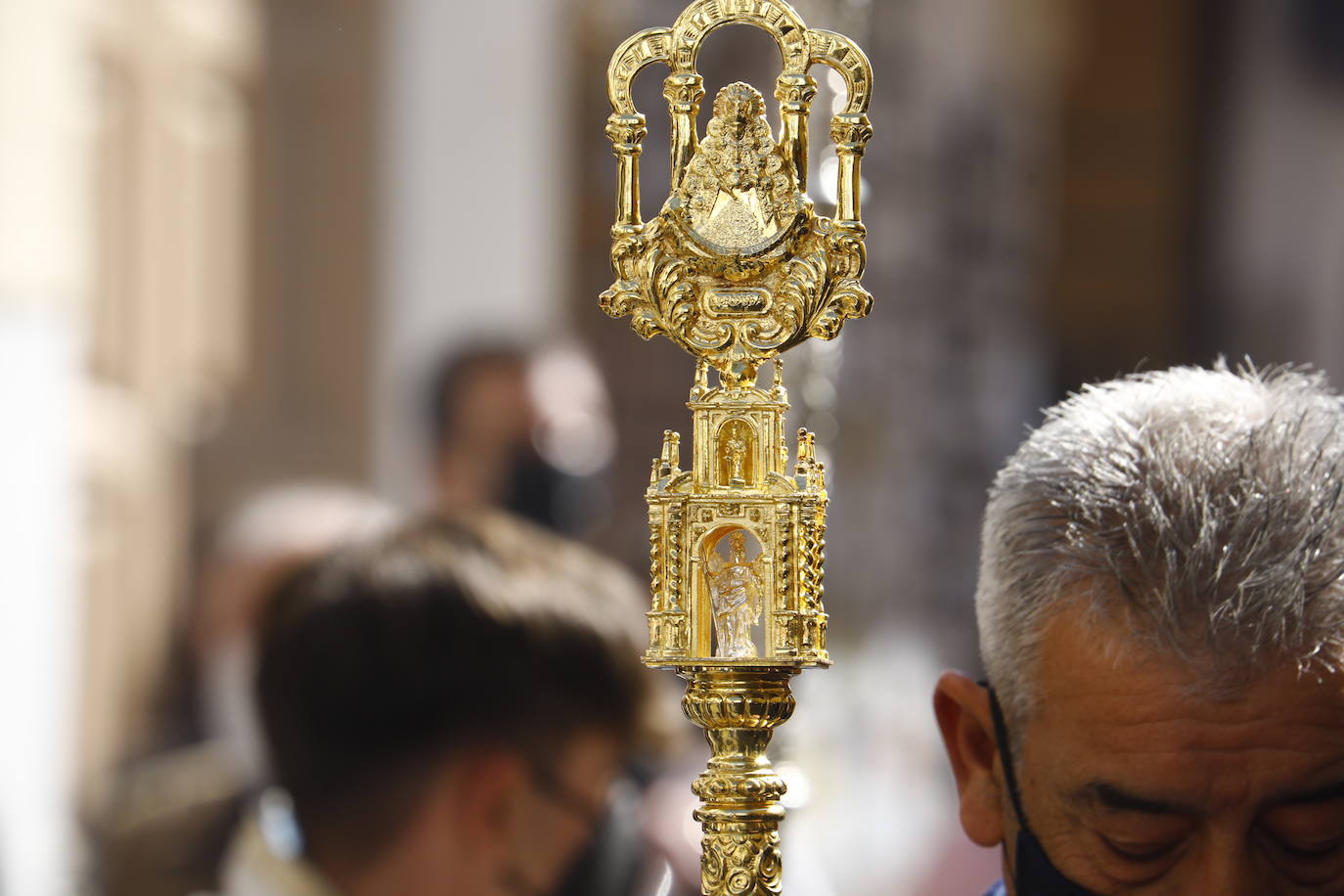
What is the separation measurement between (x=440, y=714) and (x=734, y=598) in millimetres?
1092

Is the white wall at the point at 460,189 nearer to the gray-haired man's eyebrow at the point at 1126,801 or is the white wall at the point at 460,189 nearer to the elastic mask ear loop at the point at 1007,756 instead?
the elastic mask ear loop at the point at 1007,756

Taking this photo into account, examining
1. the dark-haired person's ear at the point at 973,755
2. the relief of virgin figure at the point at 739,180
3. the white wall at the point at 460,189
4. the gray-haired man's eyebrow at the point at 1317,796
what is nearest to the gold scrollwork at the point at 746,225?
the relief of virgin figure at the point at 739,180

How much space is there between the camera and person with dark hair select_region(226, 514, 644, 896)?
10.5 feet

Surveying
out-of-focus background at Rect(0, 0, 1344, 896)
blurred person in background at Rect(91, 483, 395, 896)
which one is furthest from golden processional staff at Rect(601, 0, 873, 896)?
blurred person in background at Rect(91, 483, 395, 896)

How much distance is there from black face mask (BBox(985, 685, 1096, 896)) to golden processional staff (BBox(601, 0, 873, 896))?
0.26m

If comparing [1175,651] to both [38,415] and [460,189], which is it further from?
[460,189]

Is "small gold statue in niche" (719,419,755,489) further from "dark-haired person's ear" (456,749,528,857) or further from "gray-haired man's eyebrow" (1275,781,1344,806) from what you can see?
"dark-haired person's ear" (456,749,528,857)

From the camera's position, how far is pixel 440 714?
323cm

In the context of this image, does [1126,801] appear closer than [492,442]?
Yes

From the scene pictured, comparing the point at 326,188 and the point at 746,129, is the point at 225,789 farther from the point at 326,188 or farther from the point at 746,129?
the point at 326,188

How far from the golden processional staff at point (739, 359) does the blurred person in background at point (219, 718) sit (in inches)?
51.9

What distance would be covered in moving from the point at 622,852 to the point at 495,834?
1.41 feet

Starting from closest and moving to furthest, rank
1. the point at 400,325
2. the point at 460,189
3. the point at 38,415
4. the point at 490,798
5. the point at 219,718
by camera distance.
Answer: the point at 490,798, the point at 219,718, the point at 38,415, the point at 400,325, the point at 460,189

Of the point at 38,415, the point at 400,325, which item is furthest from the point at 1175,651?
the point at 400,325
